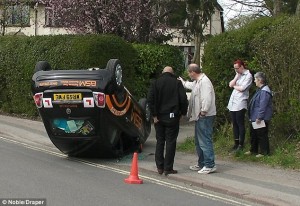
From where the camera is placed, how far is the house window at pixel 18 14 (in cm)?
2585

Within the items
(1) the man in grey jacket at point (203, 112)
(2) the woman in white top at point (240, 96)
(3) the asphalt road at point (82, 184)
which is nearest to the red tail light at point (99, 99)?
(3) the asphalt road at point (82, 184)

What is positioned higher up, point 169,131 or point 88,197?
point 169,131

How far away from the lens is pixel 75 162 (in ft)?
33.6

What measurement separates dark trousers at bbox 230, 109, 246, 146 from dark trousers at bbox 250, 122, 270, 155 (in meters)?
0.24

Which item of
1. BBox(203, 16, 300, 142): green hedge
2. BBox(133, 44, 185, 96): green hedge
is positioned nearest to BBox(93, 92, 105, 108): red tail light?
BBox(203, 16, 300, 142): green hedge

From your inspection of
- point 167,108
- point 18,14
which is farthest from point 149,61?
point 18,14

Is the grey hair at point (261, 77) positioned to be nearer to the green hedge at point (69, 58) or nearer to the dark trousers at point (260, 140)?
the dark trousers at point (260, 140)

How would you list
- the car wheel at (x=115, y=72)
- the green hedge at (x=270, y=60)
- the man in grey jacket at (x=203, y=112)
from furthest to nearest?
the green hedge at (x=270, y=60) → the car wheel at (x=115, y=72) → the man in grey jacket at (x=203, y=112)

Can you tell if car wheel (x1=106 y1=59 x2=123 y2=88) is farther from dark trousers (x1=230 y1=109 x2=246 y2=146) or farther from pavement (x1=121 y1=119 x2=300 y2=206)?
dark trousers (x1=230 y1=109 x2=246 y2=146)

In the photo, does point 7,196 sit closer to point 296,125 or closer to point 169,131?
point 169,131

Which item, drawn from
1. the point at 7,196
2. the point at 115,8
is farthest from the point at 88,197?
the point at 115,8

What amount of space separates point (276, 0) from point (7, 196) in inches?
588

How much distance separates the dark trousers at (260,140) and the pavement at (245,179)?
1.20 ft

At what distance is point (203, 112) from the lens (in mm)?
8789
